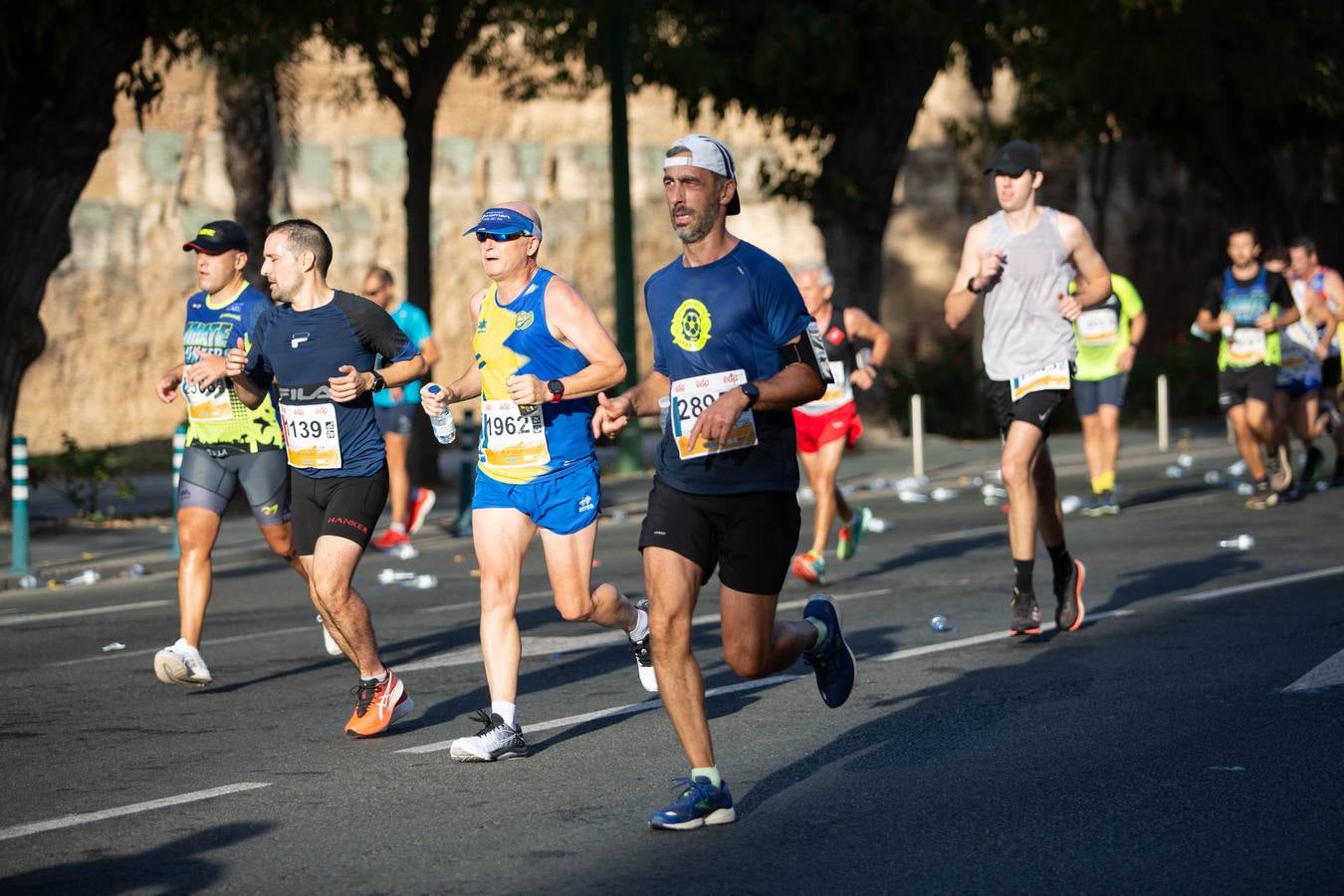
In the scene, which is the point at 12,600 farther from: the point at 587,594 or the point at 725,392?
the point at 725,392

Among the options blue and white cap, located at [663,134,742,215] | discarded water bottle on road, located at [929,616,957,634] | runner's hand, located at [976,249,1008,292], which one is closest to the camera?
blue and white cap, located at [663,134,742,215]

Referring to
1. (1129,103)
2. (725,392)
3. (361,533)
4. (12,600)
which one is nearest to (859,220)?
(1129,103)

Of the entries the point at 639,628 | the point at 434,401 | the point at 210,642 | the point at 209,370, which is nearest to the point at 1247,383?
the point at 210,642

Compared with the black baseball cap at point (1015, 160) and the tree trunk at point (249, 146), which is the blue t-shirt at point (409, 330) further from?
the black baseball cap at point (1015, 160)

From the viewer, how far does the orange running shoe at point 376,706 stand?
7.77 m

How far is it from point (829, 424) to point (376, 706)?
5.68 m

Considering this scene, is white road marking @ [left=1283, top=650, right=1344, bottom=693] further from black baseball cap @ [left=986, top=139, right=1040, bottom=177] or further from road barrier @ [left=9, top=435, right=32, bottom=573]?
road barrier @ [left=9, top=435, right=32, bottom=573]

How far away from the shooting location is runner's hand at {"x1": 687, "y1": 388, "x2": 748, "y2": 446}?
5.94 m

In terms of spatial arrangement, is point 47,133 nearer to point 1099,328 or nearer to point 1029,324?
point 1099,328

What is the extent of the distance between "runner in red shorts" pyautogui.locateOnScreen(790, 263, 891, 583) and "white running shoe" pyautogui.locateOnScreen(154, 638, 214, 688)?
421 centimetres

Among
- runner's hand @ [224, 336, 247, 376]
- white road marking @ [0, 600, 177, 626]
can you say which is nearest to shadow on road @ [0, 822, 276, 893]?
runner's hand @ [224, 336, 247, 376]

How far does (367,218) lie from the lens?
42031mm

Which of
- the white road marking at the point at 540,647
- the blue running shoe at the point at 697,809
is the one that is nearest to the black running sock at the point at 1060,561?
the white road marking at the point at 540,647

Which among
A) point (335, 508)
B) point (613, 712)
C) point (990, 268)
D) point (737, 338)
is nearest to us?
point (737, 338)
